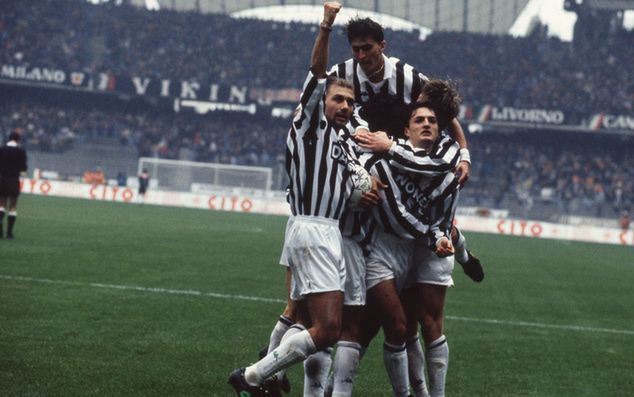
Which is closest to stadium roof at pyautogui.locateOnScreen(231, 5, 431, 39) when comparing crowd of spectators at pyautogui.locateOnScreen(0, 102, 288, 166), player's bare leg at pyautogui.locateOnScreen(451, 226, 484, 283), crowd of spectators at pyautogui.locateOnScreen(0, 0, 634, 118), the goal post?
crowd of spectators at pyautogui.locateOnScreen(0, 0, 634, 118)

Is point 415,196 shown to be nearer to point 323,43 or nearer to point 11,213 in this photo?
point 323,43

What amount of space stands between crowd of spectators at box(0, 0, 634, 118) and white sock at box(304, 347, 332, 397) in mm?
48236

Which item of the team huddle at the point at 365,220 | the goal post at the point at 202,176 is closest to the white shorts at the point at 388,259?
the team huddle at the point at 365,220

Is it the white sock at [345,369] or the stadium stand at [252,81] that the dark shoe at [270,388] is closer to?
the white sock at [345,369]

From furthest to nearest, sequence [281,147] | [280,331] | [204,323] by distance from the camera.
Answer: [281,147]
[204,323]
[280,331]

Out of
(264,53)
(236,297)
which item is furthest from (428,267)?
(264,53)

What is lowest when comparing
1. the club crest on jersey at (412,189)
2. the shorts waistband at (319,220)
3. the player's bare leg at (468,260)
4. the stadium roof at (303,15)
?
the player's bare leg at (468,260)

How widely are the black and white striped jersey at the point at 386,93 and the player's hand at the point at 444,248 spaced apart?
99 cm

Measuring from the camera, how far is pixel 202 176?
46.2 metres

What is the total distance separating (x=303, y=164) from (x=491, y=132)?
169 feet

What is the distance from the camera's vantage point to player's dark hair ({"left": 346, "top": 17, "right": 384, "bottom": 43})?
6.25m

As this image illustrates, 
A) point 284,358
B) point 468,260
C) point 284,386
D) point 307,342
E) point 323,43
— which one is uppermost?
point 323,43

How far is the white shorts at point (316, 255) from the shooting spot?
18.9ft

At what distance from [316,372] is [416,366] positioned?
90 cm
